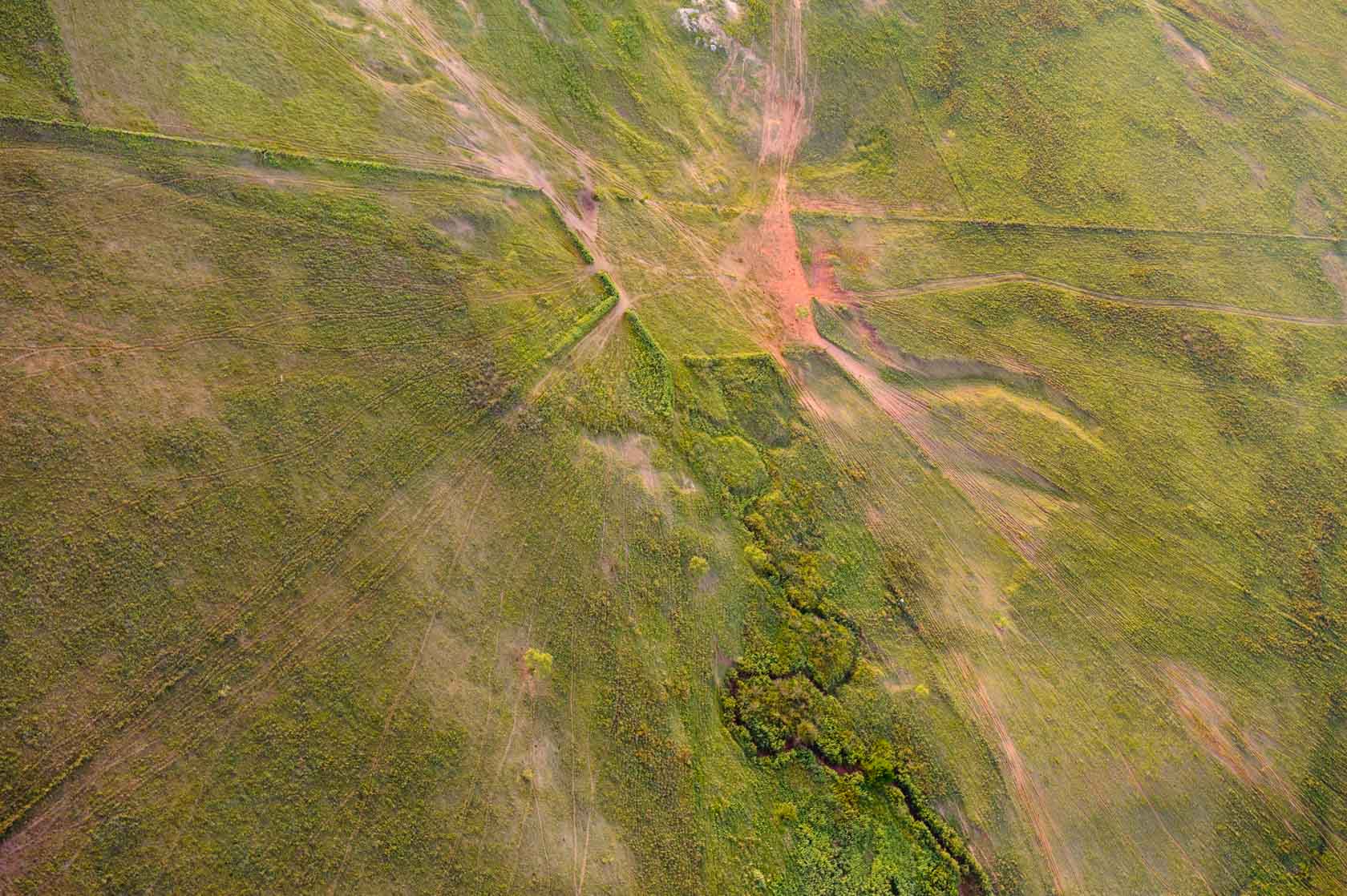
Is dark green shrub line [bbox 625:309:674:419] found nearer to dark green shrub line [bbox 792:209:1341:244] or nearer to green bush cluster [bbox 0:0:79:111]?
dark green shrub line [bbox 792:209:1341:244]

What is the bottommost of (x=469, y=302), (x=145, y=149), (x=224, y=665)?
(x=224, y=665)

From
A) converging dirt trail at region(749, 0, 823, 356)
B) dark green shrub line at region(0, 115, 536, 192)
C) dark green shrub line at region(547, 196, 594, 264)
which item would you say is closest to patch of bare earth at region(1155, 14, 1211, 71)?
converging dirt trail at region(749, 0, 823, 356)

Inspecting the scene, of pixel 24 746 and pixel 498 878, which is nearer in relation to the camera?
pixel 24 746

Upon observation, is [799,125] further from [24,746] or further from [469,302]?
[24,746]

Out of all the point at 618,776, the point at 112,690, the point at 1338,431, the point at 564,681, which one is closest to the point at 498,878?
the point at 618,776

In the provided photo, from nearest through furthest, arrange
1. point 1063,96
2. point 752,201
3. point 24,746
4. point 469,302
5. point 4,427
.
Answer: point 24,746 < point 4,427 < point 469,302 < point 752,201 < point 1063,96

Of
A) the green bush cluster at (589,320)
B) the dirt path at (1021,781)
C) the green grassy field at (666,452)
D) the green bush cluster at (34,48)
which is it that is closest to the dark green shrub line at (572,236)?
the green grassy field at (666,452)
